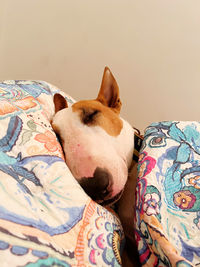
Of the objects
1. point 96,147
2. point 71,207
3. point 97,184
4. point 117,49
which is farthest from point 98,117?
point 117,49

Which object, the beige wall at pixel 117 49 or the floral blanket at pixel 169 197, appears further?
the beige wall at pixel 117 49

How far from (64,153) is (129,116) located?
134cm

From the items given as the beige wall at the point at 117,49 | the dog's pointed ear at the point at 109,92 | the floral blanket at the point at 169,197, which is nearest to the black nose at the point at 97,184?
the floral blanket at the point at 169,197

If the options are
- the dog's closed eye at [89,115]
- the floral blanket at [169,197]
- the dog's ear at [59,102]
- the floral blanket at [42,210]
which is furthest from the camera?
the dog's ear at [59,102]

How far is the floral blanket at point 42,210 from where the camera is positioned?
1.57ft

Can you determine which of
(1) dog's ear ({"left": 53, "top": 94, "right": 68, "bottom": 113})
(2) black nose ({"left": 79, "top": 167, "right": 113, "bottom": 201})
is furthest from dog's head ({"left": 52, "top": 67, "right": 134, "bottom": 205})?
(1) dog's ear ({"left": 53, "top": 94, "right": 68, "bottom": 113})

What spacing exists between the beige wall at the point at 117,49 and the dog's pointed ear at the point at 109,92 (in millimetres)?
→ 867

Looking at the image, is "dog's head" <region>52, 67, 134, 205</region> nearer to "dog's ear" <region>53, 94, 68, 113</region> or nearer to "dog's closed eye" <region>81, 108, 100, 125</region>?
"dog's closed eye" <region>81, 108, 100, 125</region>

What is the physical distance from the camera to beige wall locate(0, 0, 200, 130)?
194cm

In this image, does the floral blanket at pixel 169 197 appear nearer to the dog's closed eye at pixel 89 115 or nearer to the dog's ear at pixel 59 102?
the dog's closed eye at pixel 89 115

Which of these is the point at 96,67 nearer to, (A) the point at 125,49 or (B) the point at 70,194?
(A) the point at 125,49

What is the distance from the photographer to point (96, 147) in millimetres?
907

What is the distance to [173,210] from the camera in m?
0.80

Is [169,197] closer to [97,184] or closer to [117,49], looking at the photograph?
[97,184]
